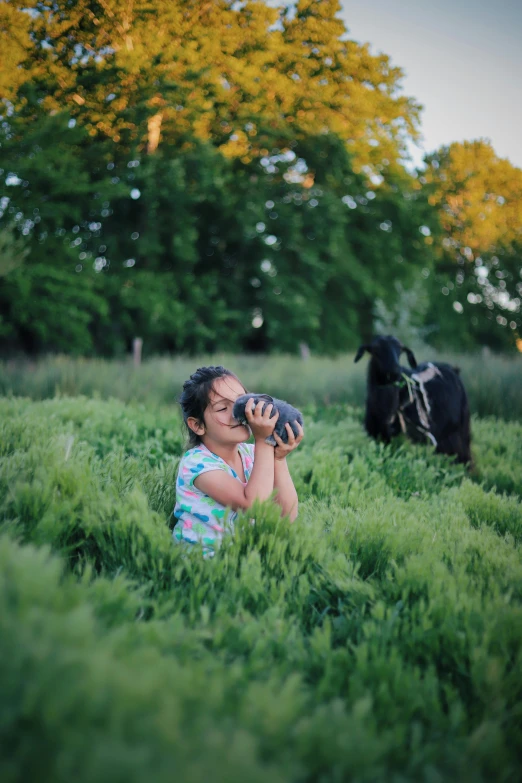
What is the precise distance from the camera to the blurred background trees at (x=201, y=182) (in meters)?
14.4

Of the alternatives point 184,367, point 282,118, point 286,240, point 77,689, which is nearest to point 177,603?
point 77,689

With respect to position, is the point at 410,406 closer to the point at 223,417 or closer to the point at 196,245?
the point at 223,417

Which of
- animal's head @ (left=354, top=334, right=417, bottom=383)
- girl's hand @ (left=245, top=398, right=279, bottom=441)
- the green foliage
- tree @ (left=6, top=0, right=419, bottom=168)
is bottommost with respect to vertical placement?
girl's hand @ (left=245, top=398, right=279, bottom=441)

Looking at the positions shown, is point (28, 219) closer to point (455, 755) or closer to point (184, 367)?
point (184, 367)

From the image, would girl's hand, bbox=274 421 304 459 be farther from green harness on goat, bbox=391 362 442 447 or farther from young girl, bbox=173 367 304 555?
green harness on goat, bbox=391 362 442 447

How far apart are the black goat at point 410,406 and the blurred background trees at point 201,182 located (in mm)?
11703

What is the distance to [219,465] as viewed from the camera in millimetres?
2730

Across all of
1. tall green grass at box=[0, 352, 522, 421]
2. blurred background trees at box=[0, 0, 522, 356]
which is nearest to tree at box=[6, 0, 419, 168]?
blurred background trees at box=[0, 0, 522, 356]

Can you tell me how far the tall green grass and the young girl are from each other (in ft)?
15.9

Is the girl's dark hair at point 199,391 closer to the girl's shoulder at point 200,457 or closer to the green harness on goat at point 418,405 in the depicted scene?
the girl's shoulder at point 200,457

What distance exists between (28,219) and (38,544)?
1540 centimetres

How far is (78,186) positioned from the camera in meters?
15.3

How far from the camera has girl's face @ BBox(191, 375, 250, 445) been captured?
282 centimetres

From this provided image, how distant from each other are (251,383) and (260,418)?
744 cm
